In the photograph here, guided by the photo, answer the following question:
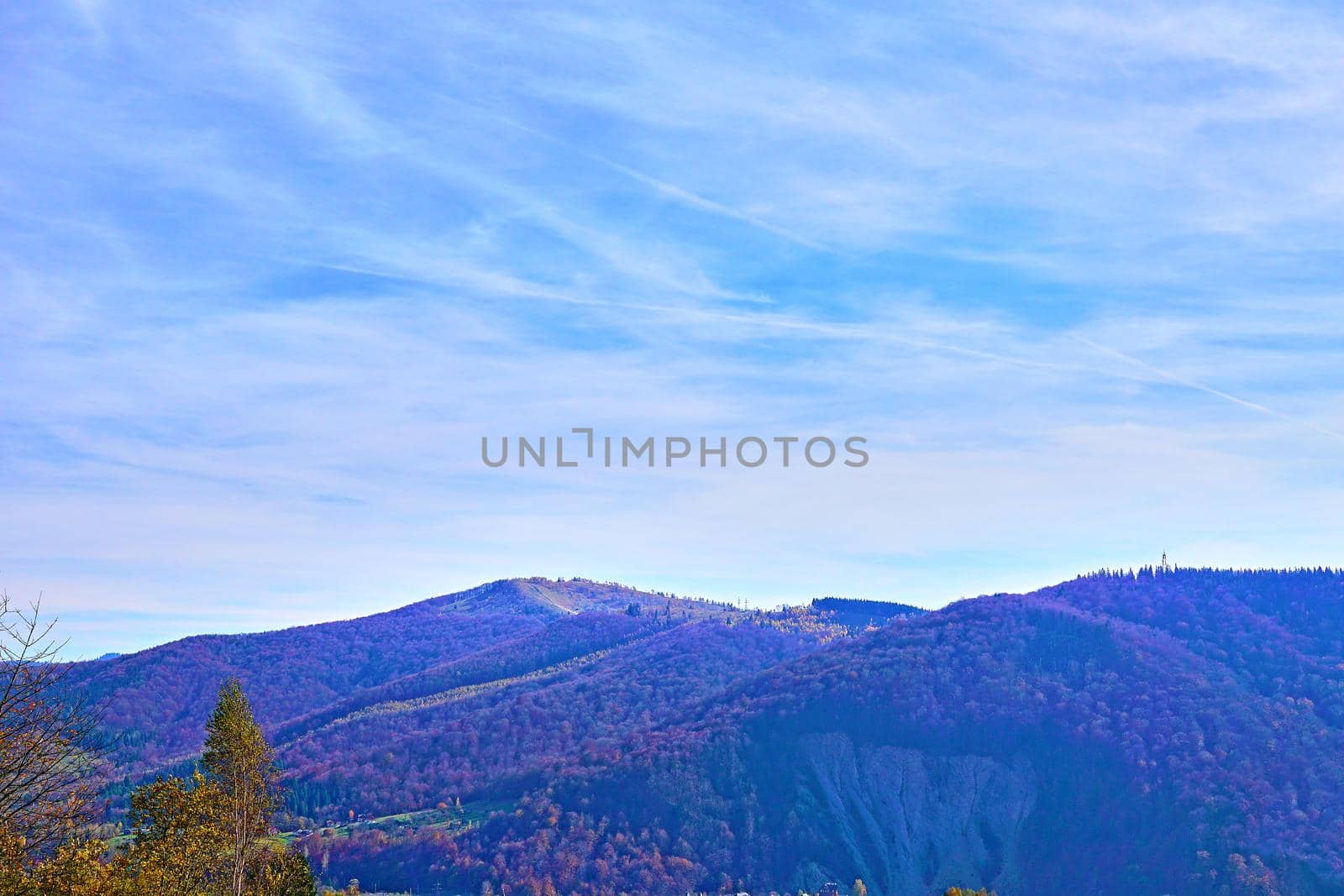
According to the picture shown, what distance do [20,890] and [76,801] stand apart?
686 centimetres

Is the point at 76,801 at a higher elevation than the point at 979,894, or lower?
higher

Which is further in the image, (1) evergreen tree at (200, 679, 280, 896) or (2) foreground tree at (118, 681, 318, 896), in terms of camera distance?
(1) evergreen tree at (200, 679, 280, 896)

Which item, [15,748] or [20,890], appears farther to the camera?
[20,890]

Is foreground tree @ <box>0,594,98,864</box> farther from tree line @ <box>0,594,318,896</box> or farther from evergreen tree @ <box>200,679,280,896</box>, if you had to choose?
evergreen tree @ <box>200,679,280,896</box>

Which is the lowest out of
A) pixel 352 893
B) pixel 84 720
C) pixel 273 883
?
pixel 352 893

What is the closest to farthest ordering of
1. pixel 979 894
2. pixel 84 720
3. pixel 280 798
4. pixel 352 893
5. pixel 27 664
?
pixel 27 664 → pixel 84 720 → pixel 280 798 → pixel 979 894 → pixel 352 893

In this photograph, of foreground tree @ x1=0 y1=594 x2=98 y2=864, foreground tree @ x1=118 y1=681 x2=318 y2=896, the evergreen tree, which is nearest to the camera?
foreground tree @ x1=0 y1=594 x2=98 y2=864

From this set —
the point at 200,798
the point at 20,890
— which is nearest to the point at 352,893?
the point at 200,798

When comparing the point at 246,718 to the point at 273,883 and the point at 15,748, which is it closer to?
the point at 273,883

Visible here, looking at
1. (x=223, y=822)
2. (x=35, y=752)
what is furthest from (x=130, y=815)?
(x=35, y=752)

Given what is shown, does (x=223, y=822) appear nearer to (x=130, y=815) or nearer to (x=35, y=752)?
(x=130, y=815)

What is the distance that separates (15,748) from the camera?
30.2 m

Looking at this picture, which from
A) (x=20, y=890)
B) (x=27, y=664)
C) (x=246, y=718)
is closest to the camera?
(x=27, y=664)

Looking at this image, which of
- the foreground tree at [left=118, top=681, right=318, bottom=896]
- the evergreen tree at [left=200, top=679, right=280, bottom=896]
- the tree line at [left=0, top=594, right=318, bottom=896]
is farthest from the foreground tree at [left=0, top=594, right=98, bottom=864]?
the evergreen tree at [left=200, top=679, right=280, bottom=896]
